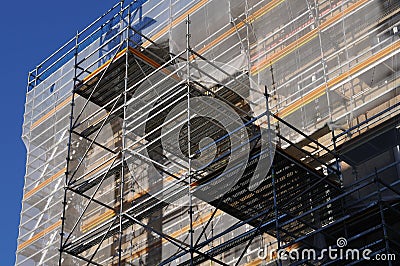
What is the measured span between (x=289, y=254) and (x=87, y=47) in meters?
8.70

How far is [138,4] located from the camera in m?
18.7

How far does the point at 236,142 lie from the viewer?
13789mm

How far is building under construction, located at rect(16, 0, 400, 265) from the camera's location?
492 inches

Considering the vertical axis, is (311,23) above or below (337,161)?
above

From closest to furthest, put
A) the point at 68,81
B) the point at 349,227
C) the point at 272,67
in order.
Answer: the point at 349,227, the point at 272,67, the point at 68,81

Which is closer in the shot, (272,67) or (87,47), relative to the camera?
(272,67)

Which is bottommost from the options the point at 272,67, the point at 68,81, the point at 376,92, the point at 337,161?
the point at 337,161

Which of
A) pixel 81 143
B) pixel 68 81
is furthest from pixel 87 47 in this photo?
pixel 81 143

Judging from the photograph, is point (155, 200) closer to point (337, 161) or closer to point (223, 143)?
point (223, 143)

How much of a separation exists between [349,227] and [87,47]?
9.10m

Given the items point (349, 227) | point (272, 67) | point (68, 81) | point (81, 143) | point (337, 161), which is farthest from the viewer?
point (68, 81)

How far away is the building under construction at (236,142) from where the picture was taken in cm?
1248

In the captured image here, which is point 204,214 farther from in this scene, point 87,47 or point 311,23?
point 87,47

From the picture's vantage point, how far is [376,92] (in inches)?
522
